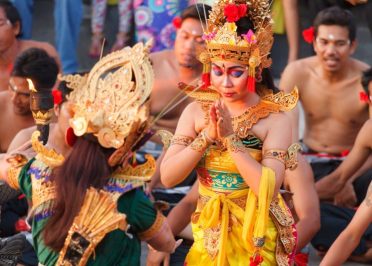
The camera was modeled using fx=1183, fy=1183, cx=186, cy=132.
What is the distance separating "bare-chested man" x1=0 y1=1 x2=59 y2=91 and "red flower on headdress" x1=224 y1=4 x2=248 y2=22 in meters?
3.12

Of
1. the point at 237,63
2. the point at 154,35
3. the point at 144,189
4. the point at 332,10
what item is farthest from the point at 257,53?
the point at 154,35

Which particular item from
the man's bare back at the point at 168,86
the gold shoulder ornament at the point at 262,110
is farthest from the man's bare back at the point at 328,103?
the gold shoulder ornament at the point at 262,110

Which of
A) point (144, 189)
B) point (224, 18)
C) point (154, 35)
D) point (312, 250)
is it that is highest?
point (224, 18)

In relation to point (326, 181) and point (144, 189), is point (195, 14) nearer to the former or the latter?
point (326, 181)

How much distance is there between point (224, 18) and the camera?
5.16 meters

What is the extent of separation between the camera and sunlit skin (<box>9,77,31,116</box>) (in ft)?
22.6

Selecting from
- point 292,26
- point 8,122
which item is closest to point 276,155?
point 8,122

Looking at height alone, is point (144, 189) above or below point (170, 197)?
above

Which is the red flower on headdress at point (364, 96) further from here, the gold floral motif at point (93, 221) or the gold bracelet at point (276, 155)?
the gold floral motif at point (93, 221)

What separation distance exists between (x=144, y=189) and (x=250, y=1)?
44.4 inches

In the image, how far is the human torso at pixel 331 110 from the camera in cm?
773

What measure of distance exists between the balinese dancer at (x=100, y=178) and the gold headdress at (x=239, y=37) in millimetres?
749

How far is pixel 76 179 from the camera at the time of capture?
4.31 metres

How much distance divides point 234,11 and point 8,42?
3.37 meters
